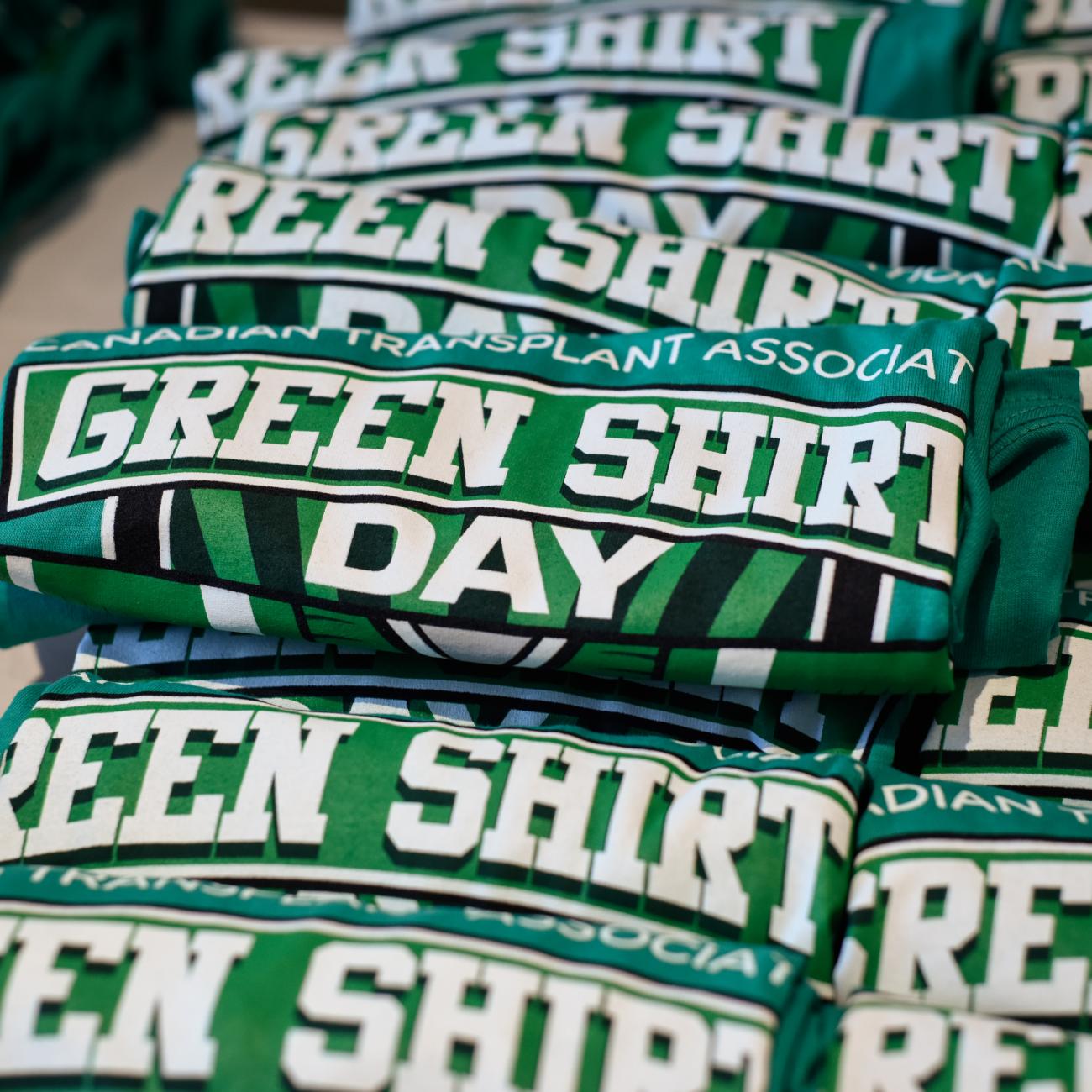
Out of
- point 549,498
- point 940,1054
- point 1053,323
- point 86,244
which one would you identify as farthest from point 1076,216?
point 86,244

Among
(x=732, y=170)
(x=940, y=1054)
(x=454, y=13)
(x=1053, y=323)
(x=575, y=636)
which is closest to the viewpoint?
(x=940, y=1054)

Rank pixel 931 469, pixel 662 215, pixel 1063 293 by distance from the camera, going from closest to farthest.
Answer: pixel 931 469, pixel 1063 293, pixel 662 215

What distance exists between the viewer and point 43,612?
0.59 metres

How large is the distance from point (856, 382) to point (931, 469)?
6 cm

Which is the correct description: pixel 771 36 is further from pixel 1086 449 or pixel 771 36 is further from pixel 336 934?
pixel 336 934

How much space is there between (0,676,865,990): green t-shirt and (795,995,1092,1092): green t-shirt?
1.6 inches

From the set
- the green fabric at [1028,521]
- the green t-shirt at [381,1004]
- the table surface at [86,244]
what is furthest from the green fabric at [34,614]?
the green fabric at [1028,521]

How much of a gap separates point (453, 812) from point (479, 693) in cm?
9

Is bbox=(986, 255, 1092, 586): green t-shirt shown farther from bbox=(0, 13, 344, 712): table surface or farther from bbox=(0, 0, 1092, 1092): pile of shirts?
bbox=(0, 13, 344, 712): table surface

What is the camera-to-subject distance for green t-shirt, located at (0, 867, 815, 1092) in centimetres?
39

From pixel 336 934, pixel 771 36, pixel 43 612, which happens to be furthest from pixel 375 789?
pixel 771 36

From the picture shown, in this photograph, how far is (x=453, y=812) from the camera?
0.48 m

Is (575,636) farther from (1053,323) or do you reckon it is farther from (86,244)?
(86,244)

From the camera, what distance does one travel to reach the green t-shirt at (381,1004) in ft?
1.29
